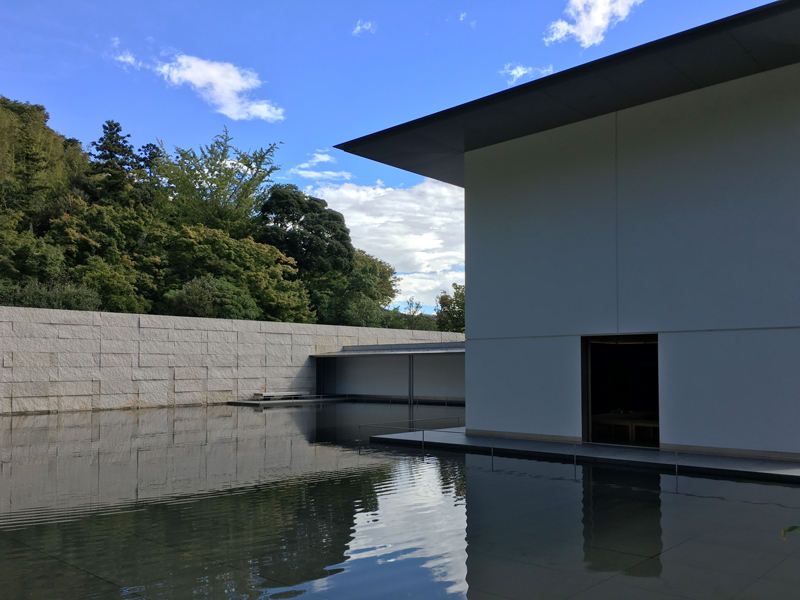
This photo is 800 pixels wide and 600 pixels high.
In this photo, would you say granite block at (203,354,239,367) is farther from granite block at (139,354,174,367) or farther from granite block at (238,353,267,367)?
granite block at (139,354,174,367)

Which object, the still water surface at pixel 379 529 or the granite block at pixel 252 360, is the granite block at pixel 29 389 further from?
the still water surface at pixel 379 529

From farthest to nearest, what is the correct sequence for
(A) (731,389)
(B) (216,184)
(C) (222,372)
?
(B) (216,184) < (C) (222,372) < (A) (731,389)

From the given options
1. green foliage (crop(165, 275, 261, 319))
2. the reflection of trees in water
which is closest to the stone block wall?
green foliage (crop(165, 275, 261, 319))

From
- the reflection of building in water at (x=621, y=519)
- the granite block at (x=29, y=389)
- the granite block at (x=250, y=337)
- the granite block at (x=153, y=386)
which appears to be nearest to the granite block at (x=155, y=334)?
the granite block at (x=153, y=386)

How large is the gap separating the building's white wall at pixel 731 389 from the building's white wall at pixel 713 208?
280 mm

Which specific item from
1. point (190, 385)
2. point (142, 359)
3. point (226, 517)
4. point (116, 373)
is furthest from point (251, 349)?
point (226, 517)

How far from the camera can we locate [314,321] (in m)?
40.2

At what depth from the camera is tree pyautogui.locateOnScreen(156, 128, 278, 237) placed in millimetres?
41500

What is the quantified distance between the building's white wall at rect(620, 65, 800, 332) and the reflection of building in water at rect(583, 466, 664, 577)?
320 cm

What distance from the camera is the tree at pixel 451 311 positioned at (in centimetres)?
4922

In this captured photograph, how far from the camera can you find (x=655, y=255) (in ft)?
37.1

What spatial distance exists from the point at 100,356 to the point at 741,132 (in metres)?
20.2

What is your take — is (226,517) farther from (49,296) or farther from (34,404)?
(49,296)

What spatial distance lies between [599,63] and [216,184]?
3647 cm
